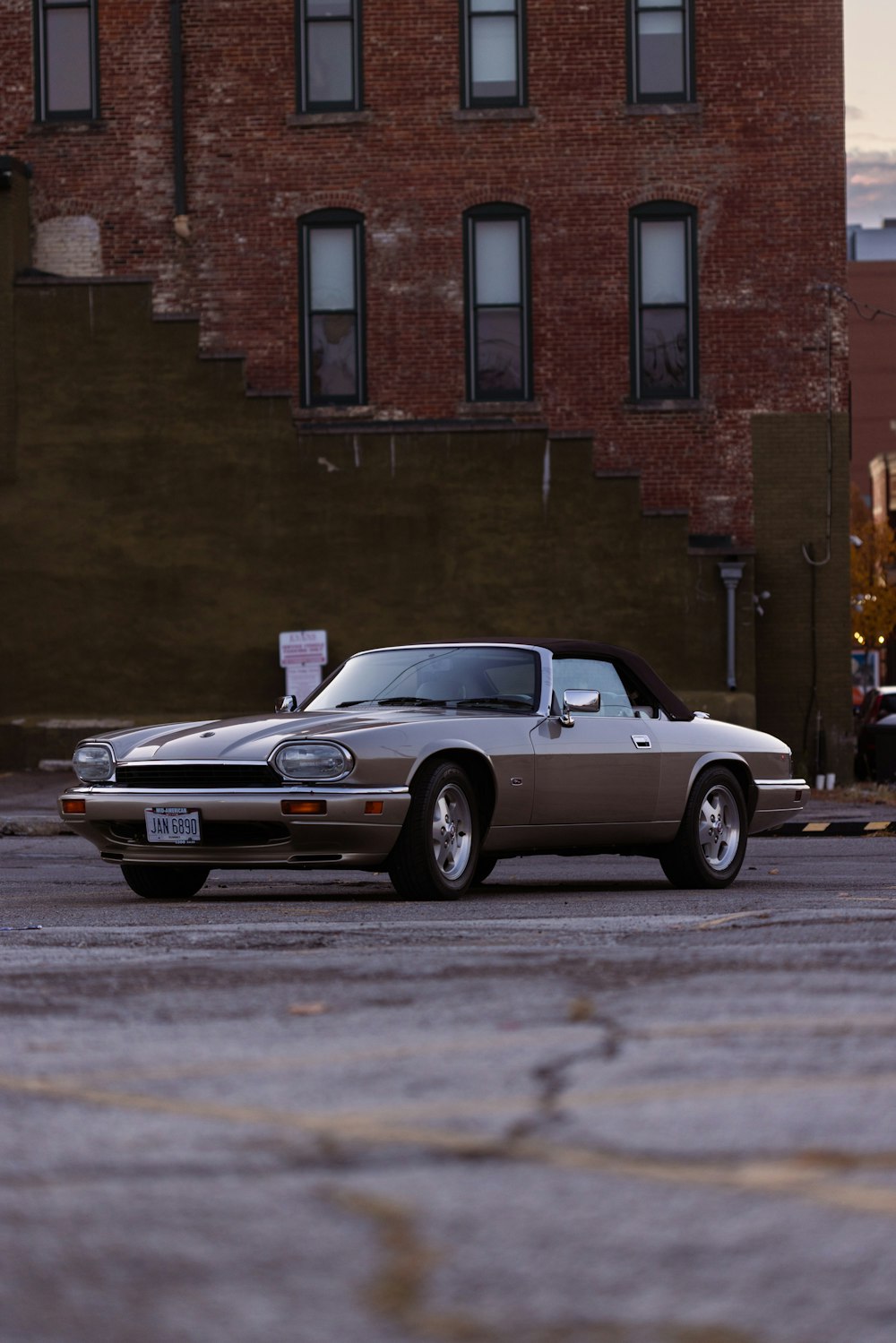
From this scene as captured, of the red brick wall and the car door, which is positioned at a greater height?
the red brick wall

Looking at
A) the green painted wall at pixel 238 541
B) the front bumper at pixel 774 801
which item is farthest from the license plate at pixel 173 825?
the green painted wall at pixel 238 541

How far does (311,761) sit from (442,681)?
4.82ft

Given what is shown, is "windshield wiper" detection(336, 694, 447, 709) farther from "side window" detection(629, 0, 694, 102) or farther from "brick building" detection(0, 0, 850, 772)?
"side window" detection(629, 0, 694, 102)

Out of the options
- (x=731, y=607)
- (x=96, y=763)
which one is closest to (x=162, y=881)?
(x=96, y=763)

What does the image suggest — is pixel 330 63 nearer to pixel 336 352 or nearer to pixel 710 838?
pixel 336 352

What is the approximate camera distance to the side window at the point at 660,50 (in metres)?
29.3

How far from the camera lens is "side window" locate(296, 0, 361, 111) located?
29.6 metres

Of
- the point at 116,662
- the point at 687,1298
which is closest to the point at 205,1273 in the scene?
the point at 687,1298

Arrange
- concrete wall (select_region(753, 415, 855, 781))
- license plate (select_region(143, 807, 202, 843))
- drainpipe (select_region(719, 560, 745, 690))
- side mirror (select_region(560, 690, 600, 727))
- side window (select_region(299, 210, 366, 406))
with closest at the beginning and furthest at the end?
license plate (select_region(143, 807, 202, 843)) < side mirror (select_region(560, 690, 600, 727)) < drainpipe (select_region(719, 560, 745, 690)) < concrete wall (select_region(753, 415, 855, 781)) < side window (select_region(299, 210, 366, 406))

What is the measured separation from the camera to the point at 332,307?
29.5m

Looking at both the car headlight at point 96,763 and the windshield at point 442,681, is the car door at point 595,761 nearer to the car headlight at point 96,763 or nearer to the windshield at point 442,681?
the windshield at point 442,681

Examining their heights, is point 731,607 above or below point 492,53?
below

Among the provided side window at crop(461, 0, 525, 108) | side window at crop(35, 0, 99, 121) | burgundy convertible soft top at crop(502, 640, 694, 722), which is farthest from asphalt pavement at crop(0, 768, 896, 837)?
side window at crop(461, 0, 525, 108)

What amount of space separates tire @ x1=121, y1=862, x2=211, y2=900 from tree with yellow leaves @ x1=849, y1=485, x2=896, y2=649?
50141mm
